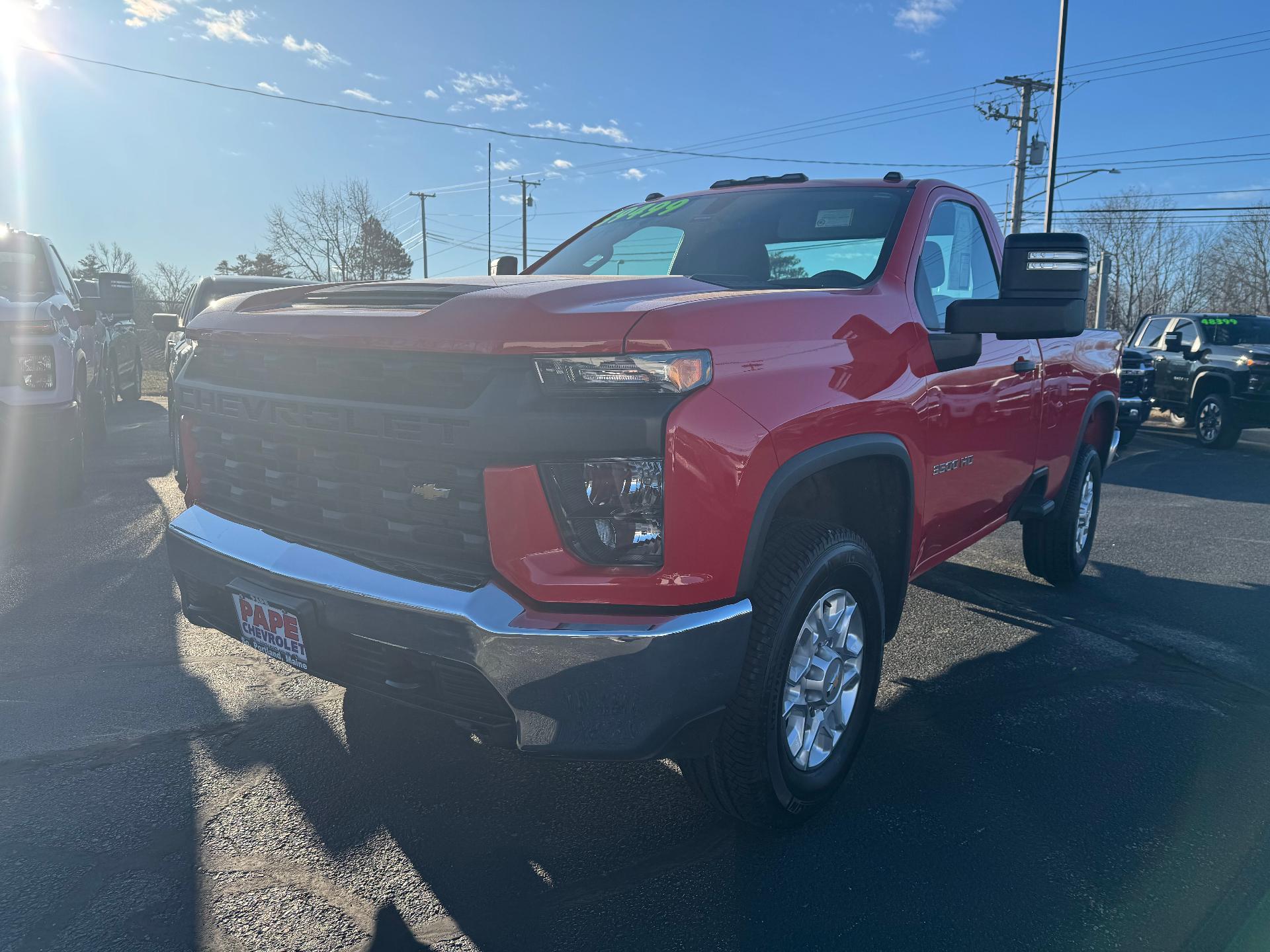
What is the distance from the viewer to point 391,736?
3271 millimetres

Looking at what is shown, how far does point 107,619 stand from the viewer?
14.6 feet

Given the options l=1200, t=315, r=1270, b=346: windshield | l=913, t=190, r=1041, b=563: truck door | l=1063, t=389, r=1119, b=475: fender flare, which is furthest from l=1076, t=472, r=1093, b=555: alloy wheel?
l=1200, t=315, r=1270, b=346: windshield

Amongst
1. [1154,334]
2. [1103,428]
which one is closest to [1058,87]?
[1154,334]

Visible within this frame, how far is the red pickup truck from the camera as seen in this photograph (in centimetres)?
214

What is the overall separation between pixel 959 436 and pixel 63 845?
10.2 ft

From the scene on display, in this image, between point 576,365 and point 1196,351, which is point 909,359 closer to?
point 576,365

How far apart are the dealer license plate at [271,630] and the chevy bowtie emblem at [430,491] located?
477 mm

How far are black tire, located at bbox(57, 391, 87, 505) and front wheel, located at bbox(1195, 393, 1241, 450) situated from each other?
13.3 metres

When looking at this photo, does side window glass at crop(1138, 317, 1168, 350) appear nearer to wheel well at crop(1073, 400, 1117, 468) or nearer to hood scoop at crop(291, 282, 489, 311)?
wheel well at crop(1073, 400, 1117, 468)

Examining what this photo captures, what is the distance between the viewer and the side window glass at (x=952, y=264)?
3.39m

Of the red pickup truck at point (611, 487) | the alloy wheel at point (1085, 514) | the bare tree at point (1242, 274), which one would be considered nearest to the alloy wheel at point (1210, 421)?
the alloy wheel at point (1085, 514)

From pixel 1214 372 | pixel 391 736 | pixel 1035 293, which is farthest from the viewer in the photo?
pixel 1214 372

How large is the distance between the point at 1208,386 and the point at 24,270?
13911 millimetres

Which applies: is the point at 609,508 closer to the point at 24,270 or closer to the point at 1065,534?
the point at 1065,534
